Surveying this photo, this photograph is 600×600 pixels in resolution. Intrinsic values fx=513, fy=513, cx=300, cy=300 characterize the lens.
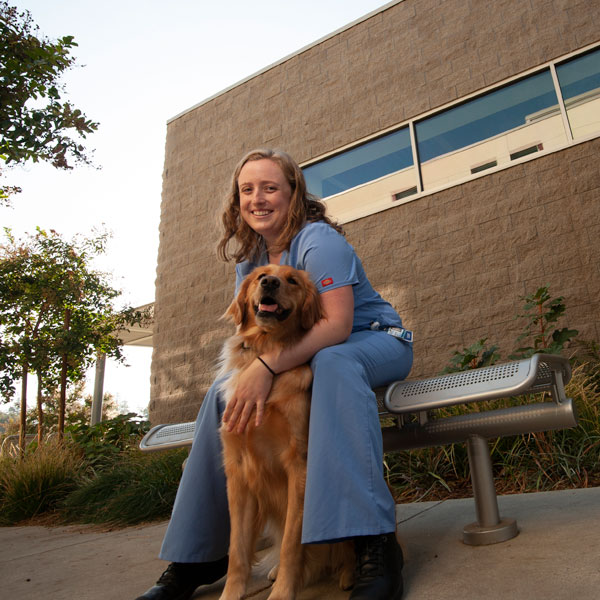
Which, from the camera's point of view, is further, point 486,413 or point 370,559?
point 486,413

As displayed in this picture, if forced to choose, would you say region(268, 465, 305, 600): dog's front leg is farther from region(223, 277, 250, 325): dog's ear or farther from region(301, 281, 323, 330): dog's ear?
region(223, 277, 250, 325): dog's ear

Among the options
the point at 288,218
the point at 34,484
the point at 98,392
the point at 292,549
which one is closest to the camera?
the point at 292,549

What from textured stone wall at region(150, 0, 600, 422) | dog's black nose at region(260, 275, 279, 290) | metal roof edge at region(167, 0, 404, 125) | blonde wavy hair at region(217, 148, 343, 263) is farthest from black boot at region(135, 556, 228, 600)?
metal roof edge at region(167, 0, 404, 125)

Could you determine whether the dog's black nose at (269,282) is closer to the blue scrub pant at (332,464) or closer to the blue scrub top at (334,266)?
the blue scrub top at (334,266)

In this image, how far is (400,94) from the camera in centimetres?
665

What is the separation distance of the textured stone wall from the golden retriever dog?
3853 millimetres

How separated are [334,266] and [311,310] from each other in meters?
0.20

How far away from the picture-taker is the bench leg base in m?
2.00

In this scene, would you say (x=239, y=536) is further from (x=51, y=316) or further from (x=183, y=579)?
(x=51, y=316)

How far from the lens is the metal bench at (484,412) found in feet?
5.90

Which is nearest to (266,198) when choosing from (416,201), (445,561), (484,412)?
(484,412)

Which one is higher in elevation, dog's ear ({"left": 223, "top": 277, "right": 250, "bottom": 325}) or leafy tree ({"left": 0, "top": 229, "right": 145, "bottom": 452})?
leafy tree ({"left": 0, "top": 229, "right": 145, "bottom": 452})

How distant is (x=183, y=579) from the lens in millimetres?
1922

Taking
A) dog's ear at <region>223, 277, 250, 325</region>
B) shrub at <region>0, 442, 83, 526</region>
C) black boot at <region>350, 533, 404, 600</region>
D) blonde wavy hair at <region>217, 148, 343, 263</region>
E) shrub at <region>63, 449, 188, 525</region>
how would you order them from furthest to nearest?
shrub at <region>0, 442, 83, 526</region> < shrub at <region>63, 449, 188, 525</region> < blonde wavy hair at <region>217, 148, 343, 263</region> < dog's ear at <region>223, 277, 250, 325</region> < black boot at <region>350, 533, 404, 600</region>
